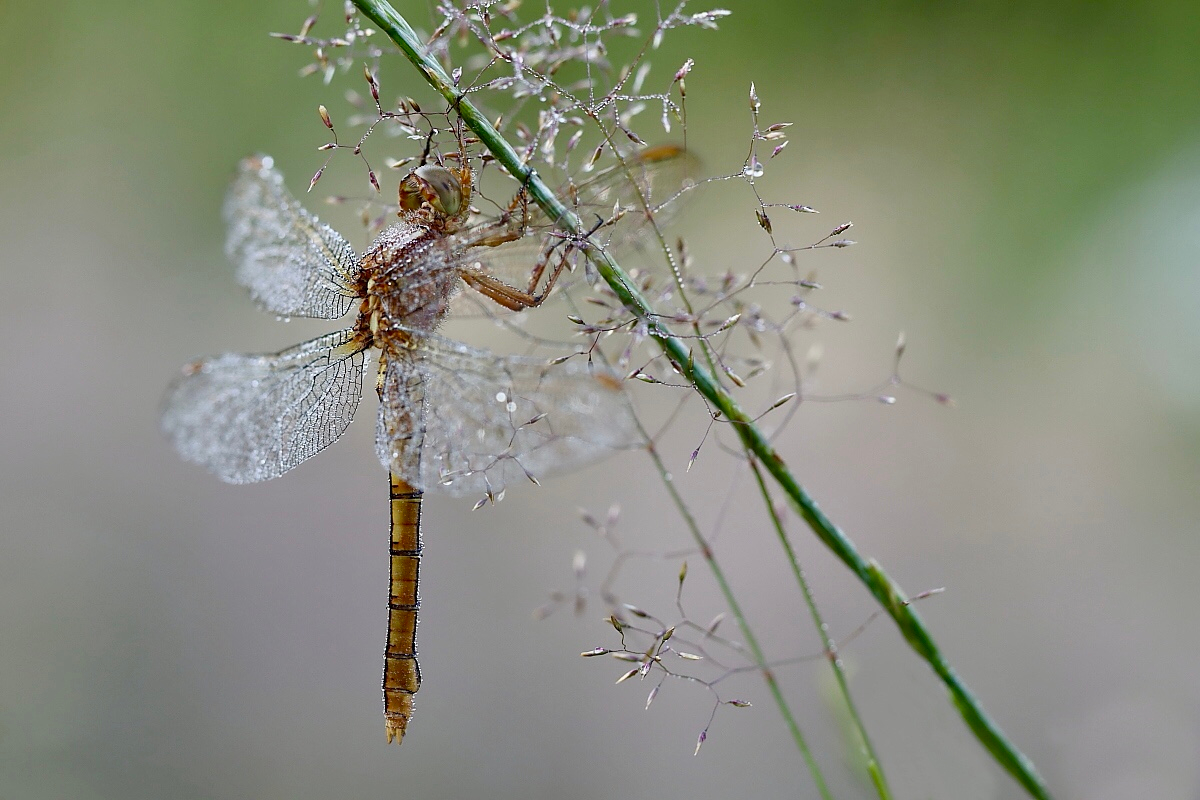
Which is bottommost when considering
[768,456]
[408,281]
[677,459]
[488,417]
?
[768,456]

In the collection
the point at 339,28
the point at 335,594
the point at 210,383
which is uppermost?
the point at 339,28

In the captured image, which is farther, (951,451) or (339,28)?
(339,28)

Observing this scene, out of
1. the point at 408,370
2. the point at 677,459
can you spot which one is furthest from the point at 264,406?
the point at 677,459

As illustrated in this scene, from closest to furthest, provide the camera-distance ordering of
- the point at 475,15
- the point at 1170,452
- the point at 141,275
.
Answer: the point at 475,15 → the point at 1170,452 → the point at 141,275

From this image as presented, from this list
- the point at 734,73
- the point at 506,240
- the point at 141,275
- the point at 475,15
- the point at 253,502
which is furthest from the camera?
the point at 141,275

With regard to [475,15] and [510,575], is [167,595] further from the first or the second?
[475,15]

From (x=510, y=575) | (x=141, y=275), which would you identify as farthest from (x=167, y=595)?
(x=141, y=275)

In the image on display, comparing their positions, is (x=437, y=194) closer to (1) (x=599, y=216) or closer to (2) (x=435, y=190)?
(2) (x=435, y=190)

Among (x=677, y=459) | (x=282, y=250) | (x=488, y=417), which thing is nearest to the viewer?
(x=488, y=417)
